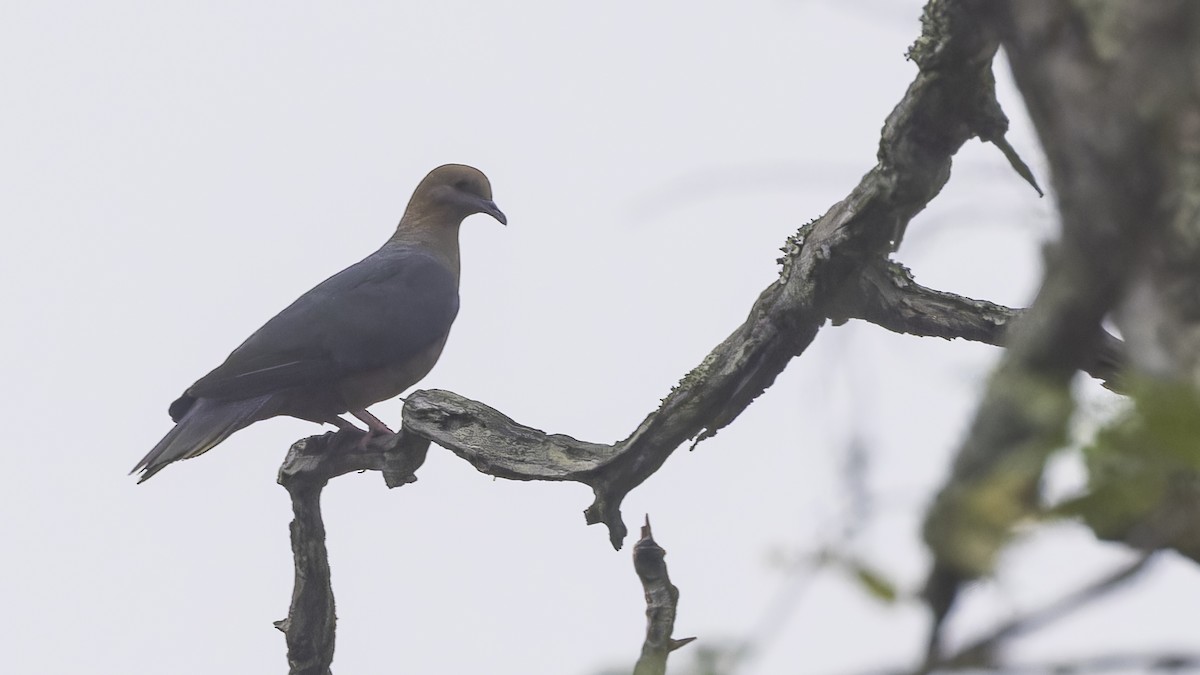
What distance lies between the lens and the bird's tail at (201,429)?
5.12m

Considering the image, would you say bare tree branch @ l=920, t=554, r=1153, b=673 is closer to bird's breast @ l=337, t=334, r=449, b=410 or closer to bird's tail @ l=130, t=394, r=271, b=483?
bird's tail @ l=130, t=394, r=271, b=483

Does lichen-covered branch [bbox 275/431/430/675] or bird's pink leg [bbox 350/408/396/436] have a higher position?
bird's pink leg [bbox 350/408/396/436]

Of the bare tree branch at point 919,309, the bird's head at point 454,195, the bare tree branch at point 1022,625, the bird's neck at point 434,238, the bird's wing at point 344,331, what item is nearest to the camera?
the bare tree branch at point 1022,625

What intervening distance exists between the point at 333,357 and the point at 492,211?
5.09ft

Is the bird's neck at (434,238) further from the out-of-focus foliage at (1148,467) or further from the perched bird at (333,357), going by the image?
the out-of-focus foliage at (1148,467)

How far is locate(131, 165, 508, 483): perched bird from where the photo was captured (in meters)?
5.30

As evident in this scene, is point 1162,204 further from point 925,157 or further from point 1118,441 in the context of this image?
point 925,157

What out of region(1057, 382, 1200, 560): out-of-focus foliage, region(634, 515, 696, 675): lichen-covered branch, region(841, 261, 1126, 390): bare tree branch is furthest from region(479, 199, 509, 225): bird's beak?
region(1057, 382, 1200, 560): out-of-focus foliage

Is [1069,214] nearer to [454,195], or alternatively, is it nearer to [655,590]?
[655,590]

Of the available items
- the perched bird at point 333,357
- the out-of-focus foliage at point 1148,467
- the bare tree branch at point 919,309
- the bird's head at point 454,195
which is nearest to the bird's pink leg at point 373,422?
the perched bird at point 333,357

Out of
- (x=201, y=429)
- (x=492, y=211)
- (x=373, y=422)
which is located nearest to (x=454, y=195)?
(x=492, y=211)

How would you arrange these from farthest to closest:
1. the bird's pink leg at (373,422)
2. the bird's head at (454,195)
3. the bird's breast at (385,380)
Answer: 1. the bird's head at (454,195)
2. the bird's breast at (385,380)
3. the bird's pink leg at (373,422)

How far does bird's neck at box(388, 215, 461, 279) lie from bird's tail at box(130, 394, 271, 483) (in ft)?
5.20

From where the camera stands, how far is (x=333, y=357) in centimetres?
554
